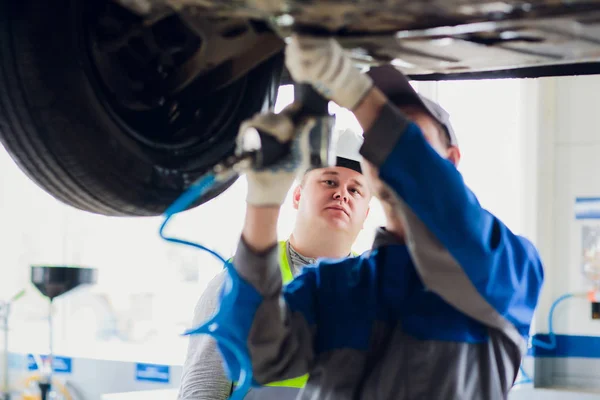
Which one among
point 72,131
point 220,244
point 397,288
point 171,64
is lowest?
point 220,244

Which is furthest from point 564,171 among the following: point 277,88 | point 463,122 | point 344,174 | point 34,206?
point 34,206

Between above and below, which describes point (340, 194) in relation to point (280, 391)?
above

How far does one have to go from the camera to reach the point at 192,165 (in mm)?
1085

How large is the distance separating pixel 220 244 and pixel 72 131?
2.37 metres

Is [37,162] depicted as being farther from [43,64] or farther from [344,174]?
[344,174]

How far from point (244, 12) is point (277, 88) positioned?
407 millimetres

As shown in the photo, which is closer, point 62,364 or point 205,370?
point 205,370

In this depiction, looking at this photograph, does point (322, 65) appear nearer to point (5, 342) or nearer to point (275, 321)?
point (275, 321)

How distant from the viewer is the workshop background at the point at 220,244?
268 centimetres

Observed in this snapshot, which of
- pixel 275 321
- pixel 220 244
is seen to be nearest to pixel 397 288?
pixel 275 321

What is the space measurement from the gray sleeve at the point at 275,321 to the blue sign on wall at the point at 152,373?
A: 8.03 feet

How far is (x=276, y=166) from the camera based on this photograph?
0.86 m

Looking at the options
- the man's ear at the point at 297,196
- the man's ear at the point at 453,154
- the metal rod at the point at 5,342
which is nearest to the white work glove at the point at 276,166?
the man's ear at the point at 453,154

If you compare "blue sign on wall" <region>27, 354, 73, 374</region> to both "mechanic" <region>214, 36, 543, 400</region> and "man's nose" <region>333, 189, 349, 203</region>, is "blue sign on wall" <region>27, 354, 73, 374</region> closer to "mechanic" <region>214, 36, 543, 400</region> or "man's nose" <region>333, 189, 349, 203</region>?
"man's nose" <region>333, 189, 349, 203</region>
